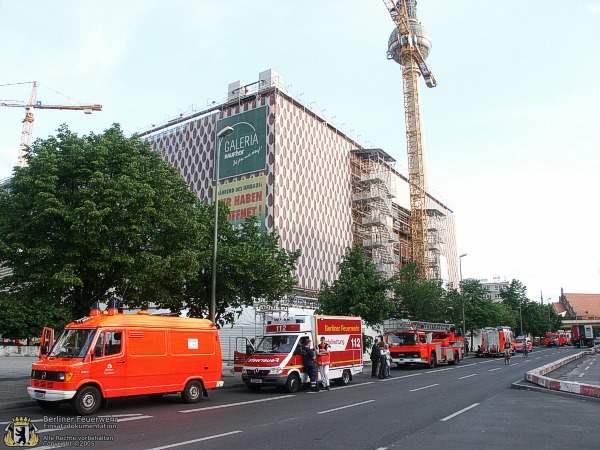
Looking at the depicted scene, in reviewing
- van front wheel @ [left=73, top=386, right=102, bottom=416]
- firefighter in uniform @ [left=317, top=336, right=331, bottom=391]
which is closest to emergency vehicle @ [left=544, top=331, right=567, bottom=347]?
firefighter in uniform @ [left=317, top=336, right=331, bottom=391]

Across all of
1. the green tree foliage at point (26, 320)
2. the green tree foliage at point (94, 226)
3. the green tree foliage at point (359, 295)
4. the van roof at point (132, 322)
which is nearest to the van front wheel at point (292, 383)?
the van roof at point (132, 322)

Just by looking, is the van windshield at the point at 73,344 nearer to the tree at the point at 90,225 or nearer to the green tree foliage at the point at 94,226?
the green tree foliage at the point at 94,226

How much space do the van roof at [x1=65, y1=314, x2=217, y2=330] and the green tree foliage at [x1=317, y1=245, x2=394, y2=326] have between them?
1919 cm

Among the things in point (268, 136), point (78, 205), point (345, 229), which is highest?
point (268, 136)

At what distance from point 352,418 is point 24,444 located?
6.63 meters

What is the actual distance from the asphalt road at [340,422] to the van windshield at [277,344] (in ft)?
6.37

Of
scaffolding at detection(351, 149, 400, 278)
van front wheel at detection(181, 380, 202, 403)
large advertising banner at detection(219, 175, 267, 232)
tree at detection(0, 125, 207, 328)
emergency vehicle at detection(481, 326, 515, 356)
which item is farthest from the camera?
scaffolding at detection(351, 149, 400, 278)

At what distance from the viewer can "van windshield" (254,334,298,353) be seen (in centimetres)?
1855

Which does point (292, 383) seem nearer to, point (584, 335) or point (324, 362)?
point (324, 362)

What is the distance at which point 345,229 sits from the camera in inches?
2457

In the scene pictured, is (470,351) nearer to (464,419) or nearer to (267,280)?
(267,280)

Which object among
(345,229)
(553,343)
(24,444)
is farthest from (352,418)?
(553,343)

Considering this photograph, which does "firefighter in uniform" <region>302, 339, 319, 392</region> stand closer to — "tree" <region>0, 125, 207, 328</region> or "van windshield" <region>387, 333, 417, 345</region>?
"tree" <region>0, 125, 207, 328</region>

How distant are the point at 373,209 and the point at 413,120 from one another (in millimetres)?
18638
